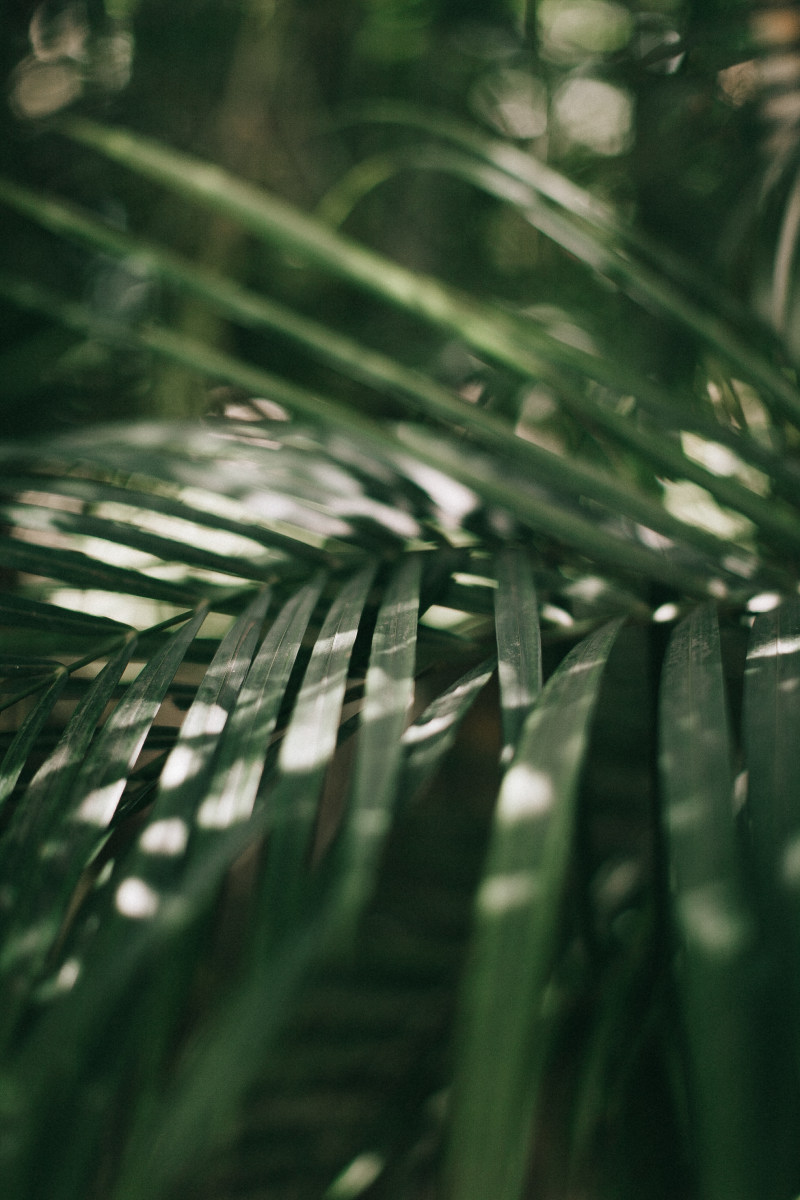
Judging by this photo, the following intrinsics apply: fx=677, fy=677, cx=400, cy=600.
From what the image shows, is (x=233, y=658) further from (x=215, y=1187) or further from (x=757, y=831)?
(x=215, y=1187)

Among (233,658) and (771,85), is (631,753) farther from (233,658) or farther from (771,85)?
(771,85)

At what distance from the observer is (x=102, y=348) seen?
0.77 meters

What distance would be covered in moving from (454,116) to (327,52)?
8.0 inches

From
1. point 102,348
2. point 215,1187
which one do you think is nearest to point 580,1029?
point 215,1187

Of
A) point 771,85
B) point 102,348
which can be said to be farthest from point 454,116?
point 102,348

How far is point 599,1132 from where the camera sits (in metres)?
0.39

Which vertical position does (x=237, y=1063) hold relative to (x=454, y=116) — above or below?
below

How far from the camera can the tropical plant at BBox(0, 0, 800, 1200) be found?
0.46 ft

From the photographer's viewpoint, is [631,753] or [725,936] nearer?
[725,936]

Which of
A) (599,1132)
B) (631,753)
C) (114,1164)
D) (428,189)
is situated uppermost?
(428,189)

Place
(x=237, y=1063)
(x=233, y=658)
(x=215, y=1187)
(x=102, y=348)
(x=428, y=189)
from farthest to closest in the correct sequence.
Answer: (x=428, y=189), (x=102, y=348), (x=215, y=1187), (x=233, y=658), (x=237, y=1063)

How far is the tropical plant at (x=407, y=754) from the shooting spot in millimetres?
140

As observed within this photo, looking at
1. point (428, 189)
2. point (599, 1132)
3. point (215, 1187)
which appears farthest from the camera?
point (428, 189)

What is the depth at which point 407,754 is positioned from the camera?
0.69 feet
